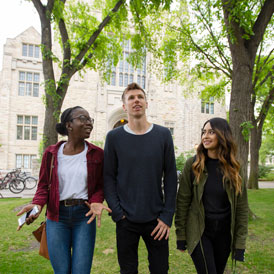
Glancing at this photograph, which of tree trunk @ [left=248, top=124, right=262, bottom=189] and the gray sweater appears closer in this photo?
the gray sweater

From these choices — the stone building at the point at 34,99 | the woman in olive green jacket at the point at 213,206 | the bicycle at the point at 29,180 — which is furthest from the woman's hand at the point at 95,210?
the stone building at the point at 34,99

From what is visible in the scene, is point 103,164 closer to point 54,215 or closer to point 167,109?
point 54,215

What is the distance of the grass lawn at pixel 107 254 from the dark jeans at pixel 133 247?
178 centimetres

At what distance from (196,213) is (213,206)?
0.17m

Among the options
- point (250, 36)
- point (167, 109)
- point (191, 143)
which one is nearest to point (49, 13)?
point (250, 36)

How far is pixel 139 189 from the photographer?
2137 millimetres

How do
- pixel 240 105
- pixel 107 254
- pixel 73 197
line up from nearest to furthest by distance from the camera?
1. pixel 73 197
2. pixel 107 254
3. pixel 240 105

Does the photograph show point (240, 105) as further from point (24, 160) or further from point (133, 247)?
point (24, 160)

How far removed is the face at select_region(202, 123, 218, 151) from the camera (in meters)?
2.36

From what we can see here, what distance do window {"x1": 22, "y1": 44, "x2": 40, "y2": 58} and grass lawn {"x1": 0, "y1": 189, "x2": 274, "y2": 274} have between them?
1664 cm

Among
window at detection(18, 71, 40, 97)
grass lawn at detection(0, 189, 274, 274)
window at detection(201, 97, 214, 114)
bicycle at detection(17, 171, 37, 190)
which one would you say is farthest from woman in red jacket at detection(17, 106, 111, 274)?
window at detection(201, 97, 214, 114)

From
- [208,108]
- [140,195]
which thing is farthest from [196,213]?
[208,108]

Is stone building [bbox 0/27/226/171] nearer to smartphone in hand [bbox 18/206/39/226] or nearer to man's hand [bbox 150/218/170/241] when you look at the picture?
man's hand [bbox 150/218/170/241]

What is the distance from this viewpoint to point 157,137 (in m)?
2.26
